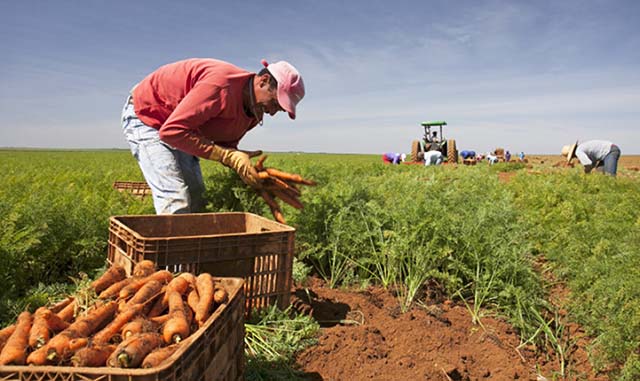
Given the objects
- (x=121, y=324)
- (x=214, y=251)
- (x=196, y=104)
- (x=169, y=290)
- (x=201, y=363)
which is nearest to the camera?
(x=201, y=363)

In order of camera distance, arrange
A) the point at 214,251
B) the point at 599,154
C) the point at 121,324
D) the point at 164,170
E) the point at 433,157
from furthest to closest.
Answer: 1. the point at 433,157
2. the point at 599,154
3. the point at 164,170
4. the point at 214,251
5. the point at 121,324

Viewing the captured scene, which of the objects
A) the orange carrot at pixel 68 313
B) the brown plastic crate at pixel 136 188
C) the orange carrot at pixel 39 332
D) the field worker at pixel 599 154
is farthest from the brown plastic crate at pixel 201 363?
the field worker at pixel 599 154

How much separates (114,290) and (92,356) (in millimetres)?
630

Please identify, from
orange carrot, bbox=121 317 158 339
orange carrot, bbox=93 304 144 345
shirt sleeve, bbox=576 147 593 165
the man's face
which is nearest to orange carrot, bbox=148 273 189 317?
orange carrot, bbox=93 304 144 345

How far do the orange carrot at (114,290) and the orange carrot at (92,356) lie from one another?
49 cm

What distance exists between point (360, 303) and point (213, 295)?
1.69m

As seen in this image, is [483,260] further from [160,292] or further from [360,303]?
[160,292]

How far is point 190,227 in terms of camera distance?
133 inches

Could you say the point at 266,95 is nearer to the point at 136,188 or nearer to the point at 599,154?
the point at 136,188

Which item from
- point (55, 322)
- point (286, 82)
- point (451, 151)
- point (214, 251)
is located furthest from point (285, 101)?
point (451, 151)

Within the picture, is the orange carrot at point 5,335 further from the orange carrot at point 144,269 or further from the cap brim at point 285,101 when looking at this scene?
the cap brim at point 285,101

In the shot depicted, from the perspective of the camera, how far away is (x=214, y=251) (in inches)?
104

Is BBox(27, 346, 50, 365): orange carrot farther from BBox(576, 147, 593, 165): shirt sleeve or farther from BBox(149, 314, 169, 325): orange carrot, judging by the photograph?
BBox(576, 147, 593, 165): shirt sleeve

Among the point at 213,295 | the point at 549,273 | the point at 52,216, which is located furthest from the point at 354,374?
the point at 52,216
